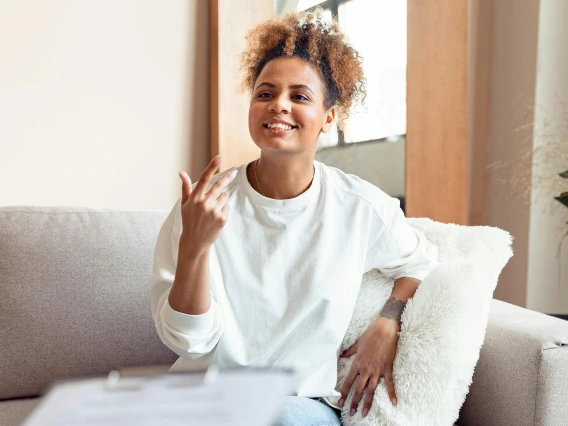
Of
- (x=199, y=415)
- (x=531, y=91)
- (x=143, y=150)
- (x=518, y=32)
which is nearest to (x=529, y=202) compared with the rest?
(x=531, y=91)

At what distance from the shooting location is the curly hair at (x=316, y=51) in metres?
1.37

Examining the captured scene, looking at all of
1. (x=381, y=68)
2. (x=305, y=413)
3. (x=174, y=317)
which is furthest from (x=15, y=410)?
(x=381, y=68)

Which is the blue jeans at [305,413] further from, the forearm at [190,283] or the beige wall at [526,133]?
the beige wall at [526,133]

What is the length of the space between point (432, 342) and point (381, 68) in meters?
1.65

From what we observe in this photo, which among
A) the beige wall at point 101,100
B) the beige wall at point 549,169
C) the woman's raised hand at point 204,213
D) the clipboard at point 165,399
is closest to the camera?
the clipboard at point 165,399

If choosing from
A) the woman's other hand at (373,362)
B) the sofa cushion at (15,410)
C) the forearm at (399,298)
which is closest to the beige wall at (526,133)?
the forearm at (399,298)

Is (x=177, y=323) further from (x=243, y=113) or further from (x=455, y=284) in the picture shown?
(x=243, y=113)

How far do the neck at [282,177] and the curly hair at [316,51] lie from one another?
0.14 metres

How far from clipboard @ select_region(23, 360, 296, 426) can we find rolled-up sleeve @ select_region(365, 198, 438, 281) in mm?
856

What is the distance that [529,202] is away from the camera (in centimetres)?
283

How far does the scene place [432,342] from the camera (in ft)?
4.20

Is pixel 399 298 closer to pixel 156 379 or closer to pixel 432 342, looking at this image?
pixel 432 342

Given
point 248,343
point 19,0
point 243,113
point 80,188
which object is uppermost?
point 19,0

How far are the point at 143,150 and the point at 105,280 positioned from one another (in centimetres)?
95
